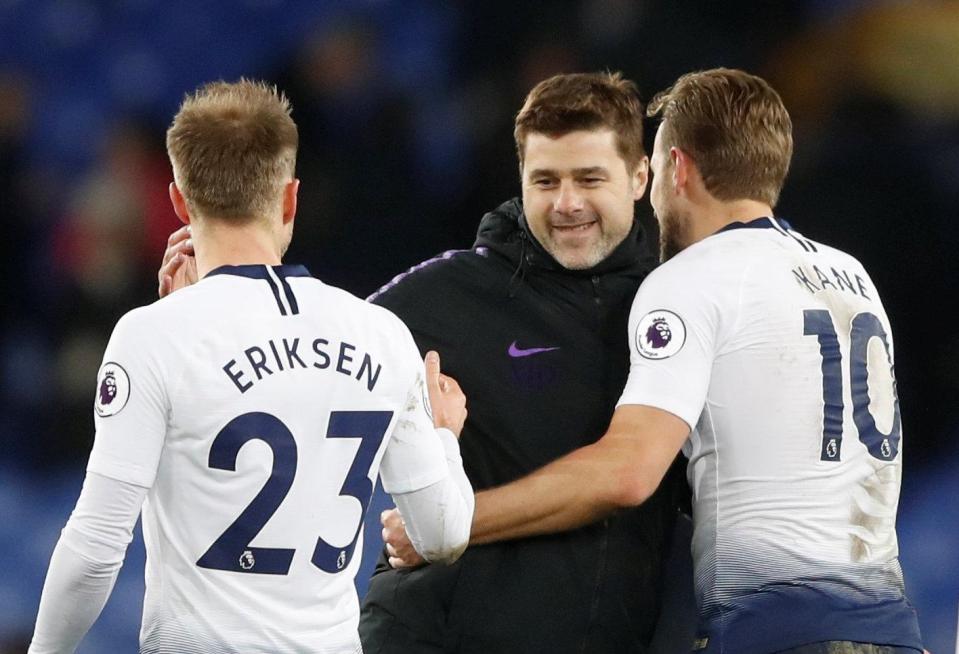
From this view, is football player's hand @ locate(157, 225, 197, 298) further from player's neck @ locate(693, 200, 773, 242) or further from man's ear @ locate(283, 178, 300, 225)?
player's neck @ locate(693, 200, 773, 242)

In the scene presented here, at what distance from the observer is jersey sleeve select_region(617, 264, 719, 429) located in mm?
2715

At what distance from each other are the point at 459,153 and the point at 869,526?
4.05 meters

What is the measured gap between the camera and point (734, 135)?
2.97 metres

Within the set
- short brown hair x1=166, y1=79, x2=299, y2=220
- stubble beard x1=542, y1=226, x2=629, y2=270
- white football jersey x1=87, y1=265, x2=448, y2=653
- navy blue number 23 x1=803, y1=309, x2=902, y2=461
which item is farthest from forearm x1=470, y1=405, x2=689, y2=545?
short brown hair x1=166, y1=79, x2=299, y2=220

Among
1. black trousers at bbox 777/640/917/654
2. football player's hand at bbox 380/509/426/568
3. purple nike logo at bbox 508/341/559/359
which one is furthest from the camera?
purple nike logo at bbox 508/341/559/359

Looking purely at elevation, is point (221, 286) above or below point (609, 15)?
below

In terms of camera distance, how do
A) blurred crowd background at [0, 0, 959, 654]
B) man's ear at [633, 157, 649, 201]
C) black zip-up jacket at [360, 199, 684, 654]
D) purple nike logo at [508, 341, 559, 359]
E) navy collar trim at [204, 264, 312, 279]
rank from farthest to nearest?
blurred crowd background at [0, 0, 959, 654]
man's ear at [633, 157, 649, 201]
purple nike logo at [508, 341, 559, 359]
black zip-up jacket at [360, 199, 684, 654]
navy collar trim at [204, 264, 312, 279]

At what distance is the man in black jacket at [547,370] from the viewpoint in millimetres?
3061

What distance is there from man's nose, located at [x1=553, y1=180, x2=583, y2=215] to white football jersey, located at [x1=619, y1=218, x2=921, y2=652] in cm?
45

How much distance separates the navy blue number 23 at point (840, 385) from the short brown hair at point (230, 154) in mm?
1188

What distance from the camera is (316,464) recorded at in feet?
7.07

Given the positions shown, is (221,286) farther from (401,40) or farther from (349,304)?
(401,40)

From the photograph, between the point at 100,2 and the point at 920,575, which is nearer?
the point at 920,575

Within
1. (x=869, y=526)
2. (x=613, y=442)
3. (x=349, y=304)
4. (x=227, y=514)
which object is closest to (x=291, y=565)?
(x=227, y=514)
